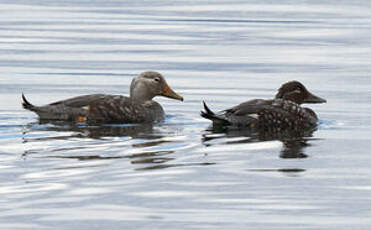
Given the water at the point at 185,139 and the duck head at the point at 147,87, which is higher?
the duck head at the point at 147,87

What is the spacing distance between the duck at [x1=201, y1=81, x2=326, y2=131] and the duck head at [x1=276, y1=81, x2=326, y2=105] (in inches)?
19.4

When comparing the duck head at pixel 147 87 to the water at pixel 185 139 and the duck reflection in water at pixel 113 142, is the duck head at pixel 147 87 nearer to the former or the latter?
the water at pixel 185 139

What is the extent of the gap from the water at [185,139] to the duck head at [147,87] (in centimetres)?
40

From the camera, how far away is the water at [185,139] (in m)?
8.91

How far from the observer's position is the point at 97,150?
38.6 ft

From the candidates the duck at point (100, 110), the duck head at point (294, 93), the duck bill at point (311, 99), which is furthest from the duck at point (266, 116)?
the duck at point (100, 110)

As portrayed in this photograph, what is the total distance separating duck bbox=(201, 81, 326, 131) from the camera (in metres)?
13.8

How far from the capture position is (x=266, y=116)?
548 inches

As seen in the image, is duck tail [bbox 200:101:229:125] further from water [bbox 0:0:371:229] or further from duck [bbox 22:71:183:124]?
duck [bbox 22:71:183:124]

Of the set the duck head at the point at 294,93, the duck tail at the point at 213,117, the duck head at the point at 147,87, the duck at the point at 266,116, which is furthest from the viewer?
the duck head at the point at 147,87

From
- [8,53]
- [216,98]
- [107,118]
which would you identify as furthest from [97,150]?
[8,53]

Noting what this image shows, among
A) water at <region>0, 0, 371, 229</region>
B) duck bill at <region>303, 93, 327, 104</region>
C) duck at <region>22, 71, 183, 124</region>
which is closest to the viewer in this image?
water at <region>0, 0, 371, 229</region>

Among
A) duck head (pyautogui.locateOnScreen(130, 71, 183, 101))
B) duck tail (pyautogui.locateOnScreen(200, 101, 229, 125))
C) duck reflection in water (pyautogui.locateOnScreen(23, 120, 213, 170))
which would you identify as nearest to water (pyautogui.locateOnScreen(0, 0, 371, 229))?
duck reflection in water (pyautogui.locateOnScreen(23, 120, 213, 170))

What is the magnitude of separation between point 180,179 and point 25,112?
18.2 feet
